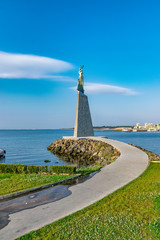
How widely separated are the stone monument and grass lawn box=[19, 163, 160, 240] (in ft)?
106

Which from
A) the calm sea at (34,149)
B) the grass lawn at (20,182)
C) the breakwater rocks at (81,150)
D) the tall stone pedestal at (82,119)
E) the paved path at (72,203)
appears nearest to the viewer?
the paved path at (72,203)

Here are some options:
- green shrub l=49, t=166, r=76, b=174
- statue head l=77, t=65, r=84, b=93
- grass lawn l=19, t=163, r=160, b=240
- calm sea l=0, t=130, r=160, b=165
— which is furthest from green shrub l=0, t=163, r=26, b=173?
statue head l=77, t=65, r=84, b=93

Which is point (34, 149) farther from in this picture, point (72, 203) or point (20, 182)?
point (72, 203)

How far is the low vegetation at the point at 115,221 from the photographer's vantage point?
20.0 ft

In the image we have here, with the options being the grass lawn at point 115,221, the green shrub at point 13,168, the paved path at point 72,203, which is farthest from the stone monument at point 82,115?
the grass lawn at point 115,221

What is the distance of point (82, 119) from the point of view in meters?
43.2

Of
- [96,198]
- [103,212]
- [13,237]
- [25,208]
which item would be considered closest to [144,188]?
[96,198]

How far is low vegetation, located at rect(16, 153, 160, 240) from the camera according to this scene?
6.08m

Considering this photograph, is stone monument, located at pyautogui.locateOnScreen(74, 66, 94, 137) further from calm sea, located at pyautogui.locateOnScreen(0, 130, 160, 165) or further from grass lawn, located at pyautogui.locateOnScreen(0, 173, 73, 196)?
grass lawn, located at pyautogui.locateOnScreen(0, 173, 73, 196)

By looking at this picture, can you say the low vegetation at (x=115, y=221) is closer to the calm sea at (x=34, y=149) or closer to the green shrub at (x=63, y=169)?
the green shrub at (x=63, y=169)

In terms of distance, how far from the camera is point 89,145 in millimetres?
35312

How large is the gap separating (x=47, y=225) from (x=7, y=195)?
4.31 metres

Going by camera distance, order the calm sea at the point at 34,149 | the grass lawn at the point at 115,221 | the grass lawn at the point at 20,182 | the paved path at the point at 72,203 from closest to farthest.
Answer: the grass lawn at the point at 115,221
the paved path at the point at 72,203
the grass lawn at the point at 20,182
the calm sea at the point at 34,149

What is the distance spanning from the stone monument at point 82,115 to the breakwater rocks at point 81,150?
358cm
